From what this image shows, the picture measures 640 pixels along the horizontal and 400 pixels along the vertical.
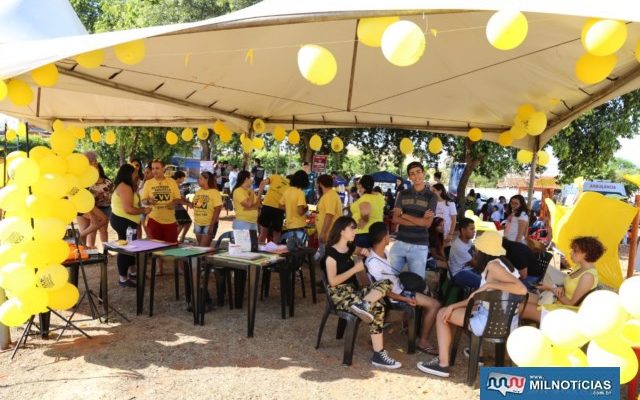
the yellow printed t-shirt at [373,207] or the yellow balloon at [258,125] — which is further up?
the yellow balloon at [258,125]

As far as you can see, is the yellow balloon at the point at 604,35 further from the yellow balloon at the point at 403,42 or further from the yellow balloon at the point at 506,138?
the yellow balloon at the point at 506,138

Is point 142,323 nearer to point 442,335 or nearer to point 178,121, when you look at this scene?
point 442,335

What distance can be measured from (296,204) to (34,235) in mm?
2898

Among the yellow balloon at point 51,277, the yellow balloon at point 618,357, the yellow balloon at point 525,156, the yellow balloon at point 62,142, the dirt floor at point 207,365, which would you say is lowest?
the dirt floor at point 207,365

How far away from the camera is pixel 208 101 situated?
21.7 ft

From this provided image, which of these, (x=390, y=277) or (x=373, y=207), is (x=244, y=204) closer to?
(x=373, y=207)

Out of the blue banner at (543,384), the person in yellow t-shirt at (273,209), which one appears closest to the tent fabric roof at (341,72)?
the person in yellow t-shirt at (273,209)

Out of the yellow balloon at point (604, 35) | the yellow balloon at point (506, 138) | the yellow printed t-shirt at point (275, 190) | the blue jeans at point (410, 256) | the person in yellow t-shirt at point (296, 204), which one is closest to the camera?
the yellow balloon at point (604, 35)

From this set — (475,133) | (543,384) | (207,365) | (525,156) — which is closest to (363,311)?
(207,365)

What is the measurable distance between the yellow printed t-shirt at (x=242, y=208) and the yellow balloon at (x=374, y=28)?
340cm

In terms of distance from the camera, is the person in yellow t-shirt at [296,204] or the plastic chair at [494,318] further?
the person in yellow t-shirt at [296,204]

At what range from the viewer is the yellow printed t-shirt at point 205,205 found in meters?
5.80

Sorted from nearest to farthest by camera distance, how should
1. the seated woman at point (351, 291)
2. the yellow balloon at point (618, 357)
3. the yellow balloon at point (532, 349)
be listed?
the yellow balloon at point (618, 357)
the yellow balloon at point (532, 349)
the seated woman at point (351, 291)

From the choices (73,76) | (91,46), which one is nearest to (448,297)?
(91,46)
